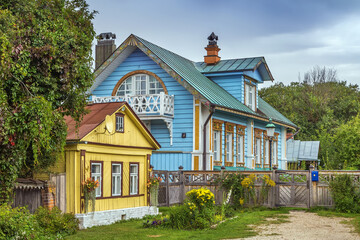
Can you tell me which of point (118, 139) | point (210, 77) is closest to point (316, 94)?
point (210, 77)

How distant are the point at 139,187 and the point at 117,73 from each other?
9119 millimetres

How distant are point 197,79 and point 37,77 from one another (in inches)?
544

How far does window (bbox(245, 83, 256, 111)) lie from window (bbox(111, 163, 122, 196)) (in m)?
13.2

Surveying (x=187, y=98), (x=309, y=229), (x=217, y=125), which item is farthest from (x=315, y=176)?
(x=187, y=98)

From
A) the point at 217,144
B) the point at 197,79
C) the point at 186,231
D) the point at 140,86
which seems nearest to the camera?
the point at 186,231

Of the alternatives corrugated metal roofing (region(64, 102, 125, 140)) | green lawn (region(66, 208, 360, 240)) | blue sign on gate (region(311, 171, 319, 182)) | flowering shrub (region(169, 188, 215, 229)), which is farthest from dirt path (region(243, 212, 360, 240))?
corrugated metal roofing (region(64, 102, 125, 140))

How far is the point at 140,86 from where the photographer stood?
86.1ft

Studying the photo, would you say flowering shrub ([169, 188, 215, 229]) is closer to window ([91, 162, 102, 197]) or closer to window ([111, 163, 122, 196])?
window ([111, 163, 122, 196])

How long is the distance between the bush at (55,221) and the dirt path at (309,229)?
4.78 meters

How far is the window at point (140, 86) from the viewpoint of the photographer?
25812 millimetres

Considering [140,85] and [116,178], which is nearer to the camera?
[116,178]

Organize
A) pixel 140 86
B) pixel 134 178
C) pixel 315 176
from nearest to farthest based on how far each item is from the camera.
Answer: pixel 134 178
pixel 315 176
pixel 140 86

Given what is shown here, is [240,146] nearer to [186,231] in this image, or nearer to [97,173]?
[97,173]

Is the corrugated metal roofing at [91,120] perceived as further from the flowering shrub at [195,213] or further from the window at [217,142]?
the window at [217,142]
